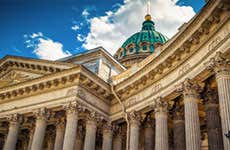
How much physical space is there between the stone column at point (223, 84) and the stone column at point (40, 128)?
42.1 ft

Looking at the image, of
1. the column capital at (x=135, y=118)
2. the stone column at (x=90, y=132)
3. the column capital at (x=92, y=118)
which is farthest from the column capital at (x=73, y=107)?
the column capital at (x=135, y=118)

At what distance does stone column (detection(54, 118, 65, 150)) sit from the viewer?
24469mm

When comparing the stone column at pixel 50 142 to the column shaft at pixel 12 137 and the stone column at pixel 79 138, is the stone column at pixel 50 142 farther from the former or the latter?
the column shaft at pixel 12 137

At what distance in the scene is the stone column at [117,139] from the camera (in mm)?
25500

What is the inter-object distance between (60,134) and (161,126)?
8832 millimetres

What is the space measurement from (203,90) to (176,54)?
261 cm

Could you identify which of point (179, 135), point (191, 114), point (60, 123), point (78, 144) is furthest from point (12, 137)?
point (191, 114)

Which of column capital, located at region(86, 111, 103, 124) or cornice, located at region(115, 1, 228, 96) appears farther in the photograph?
column capital, located at region(86, 111, 103, 124)

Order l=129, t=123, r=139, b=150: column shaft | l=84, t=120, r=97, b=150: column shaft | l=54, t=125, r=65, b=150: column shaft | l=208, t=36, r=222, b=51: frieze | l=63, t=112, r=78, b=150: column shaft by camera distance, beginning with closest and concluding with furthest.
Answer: l=208, t=36, r=222, b=51: frieze
l=63, t=112, r=78, b=150: column shaft
l=129, t=123, r=139, b=150: column shaft
l=84, t=120, r=97, b=150: column shaft
l=54, t=125, r=65, b=150: column shaft

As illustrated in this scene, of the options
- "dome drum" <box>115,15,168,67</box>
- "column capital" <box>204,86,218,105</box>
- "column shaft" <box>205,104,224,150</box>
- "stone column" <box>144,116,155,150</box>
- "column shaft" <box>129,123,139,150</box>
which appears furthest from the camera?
"dome drum" <box>115,15,168,67</box>

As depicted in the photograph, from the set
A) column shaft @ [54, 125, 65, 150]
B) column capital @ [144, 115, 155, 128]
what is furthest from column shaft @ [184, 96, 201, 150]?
column shaft @ [54, 125, 65, 150]

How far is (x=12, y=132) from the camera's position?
2477cm

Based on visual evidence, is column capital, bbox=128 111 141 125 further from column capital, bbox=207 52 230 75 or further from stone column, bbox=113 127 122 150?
column capital, bbox=207 52 230 75

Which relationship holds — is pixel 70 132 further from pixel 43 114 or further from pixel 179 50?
pixel 179 50
